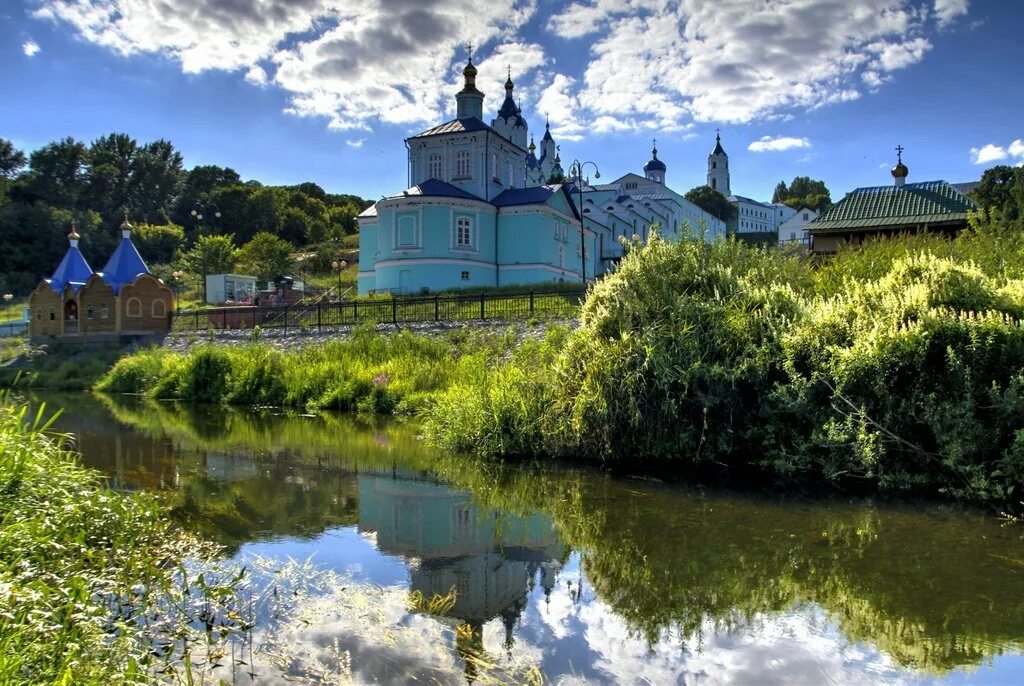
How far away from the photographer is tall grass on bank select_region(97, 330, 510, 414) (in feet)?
60.8

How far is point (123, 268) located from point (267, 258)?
19157 millimetres

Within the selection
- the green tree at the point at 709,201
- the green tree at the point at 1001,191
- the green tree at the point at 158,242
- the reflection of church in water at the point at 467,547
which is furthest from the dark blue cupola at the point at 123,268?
the green tree at the point at 709,201

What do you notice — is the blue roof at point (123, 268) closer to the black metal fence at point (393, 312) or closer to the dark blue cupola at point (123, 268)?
the dark blue cupola at point (123, 268)

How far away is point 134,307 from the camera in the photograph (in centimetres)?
3300

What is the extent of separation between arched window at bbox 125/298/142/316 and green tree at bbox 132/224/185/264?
33.4 metres

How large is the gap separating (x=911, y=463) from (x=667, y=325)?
3.97 m

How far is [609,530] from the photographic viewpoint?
753 centimetres

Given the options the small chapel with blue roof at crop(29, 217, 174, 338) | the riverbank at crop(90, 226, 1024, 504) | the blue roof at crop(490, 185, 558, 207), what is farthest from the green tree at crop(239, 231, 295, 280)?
the riverbank at crop(90, 226, 1024, 504)

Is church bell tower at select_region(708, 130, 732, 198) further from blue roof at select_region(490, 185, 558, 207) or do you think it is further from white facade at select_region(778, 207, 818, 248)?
blue roof at select_region(490, 185, 558, 207)

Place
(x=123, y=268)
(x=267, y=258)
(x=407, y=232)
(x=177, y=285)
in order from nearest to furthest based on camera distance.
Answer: (x=123, y=268), (x=407, y=232), (x=177, y=285), (x=267, y=258)

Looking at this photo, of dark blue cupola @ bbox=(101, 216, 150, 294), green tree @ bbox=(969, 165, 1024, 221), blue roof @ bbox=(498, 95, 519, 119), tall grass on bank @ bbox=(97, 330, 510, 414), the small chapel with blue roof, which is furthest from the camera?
blue roof @ bbox=(498, 95, 519, 119)

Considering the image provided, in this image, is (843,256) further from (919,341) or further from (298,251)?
(298,251)

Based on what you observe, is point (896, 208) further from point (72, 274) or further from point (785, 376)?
point (72, 274)

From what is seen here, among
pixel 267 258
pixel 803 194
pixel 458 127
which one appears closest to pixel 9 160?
pixel 267 258
